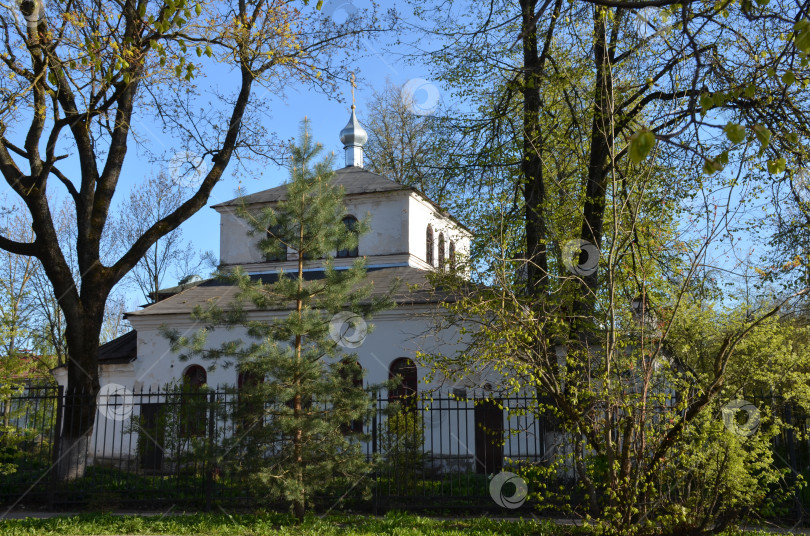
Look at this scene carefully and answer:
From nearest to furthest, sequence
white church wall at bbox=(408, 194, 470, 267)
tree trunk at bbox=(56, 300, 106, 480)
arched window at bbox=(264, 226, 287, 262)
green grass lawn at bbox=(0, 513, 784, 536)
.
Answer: green grass lawn at bbox=(0, 513, 784, 536), arched window at bbox=(264, 226, 287, 262), tree trunk at bbox=(56, 300, 106, 480), white church wall at bbox=(408, 194, 470, 267)

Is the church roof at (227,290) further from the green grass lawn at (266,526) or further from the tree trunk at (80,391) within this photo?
the green grass lawn at (266,526)

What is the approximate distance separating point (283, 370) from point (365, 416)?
1.43 meters

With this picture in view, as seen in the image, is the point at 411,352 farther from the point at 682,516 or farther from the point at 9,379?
the point at 682,516

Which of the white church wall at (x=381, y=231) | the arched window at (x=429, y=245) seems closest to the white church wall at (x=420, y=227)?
the arched window at (x=429, y=245)

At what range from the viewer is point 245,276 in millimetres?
10484

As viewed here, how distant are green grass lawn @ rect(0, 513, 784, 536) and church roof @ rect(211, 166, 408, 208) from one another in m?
14.5

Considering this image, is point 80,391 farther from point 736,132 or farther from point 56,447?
point 736,132

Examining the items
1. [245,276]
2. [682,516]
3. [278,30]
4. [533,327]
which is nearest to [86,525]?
[245,276]

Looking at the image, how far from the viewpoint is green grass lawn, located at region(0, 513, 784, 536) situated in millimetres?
9930

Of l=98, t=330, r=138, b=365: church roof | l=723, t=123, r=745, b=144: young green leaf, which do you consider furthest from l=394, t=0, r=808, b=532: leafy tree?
l=98, t=330, r=138, b=365: church roof

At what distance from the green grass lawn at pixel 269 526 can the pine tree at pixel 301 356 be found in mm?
535

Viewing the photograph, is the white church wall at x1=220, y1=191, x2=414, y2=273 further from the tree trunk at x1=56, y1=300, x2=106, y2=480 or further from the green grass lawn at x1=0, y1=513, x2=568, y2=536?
the green grass lawn at x1=0, y1=513, x2=568, y2=536

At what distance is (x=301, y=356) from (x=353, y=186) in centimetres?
1560

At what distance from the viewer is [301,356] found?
10.8 metres
